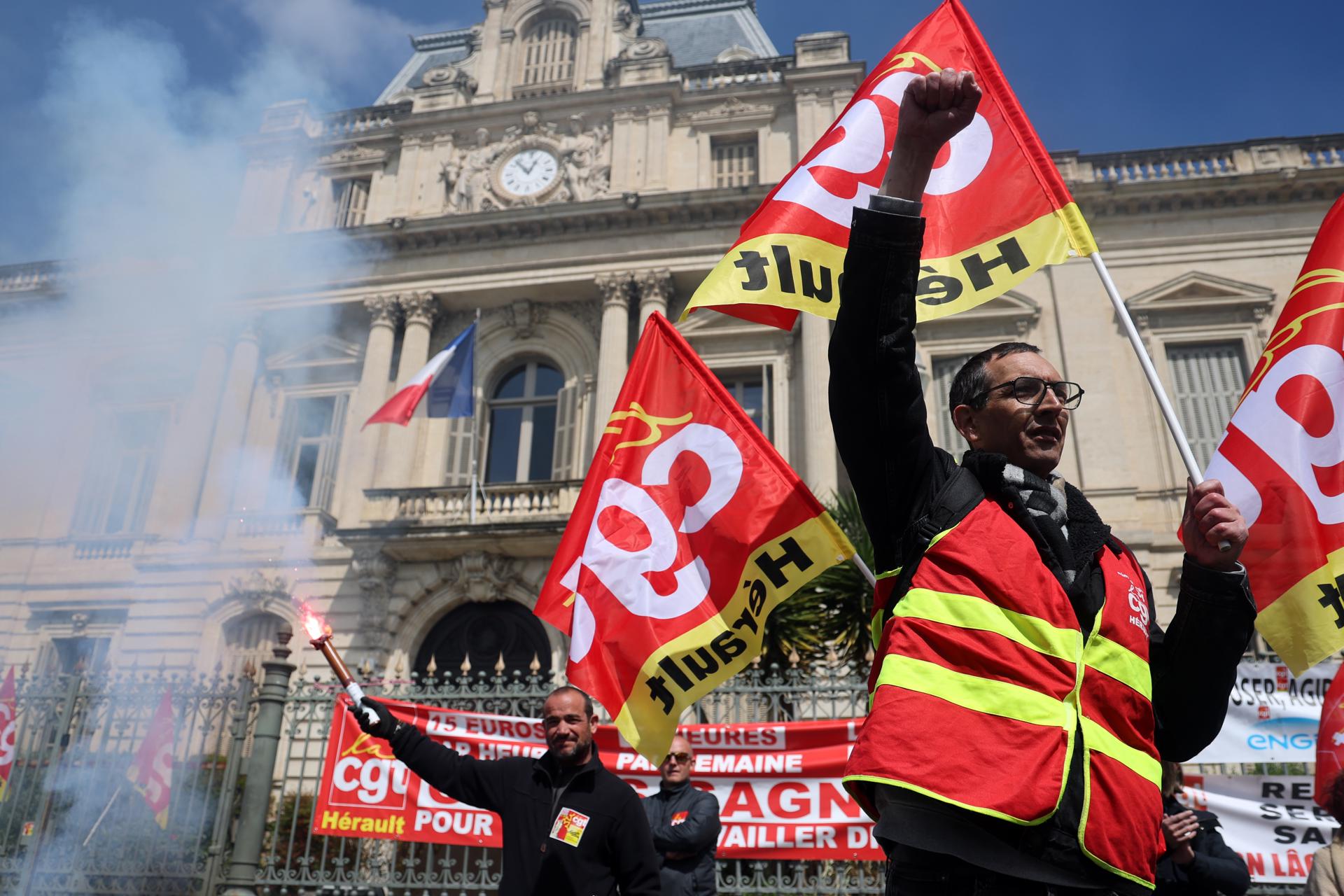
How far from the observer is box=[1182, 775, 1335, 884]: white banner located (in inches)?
265

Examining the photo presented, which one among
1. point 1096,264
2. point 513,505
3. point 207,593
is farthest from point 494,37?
point 1096,264

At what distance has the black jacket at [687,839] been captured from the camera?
523 cm

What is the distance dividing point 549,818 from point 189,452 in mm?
16728

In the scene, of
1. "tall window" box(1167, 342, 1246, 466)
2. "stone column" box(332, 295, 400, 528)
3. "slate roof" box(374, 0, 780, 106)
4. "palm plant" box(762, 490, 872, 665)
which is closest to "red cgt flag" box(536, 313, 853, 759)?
"palm plant" box(762, 490, 872, 665)

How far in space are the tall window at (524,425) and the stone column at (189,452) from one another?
17.7ft

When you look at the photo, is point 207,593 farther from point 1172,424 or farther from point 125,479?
point 1172,424

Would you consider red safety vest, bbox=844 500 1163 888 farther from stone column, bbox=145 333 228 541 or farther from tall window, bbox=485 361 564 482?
stone column, bbox=145 333 228 541

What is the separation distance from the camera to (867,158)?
13.5 ft

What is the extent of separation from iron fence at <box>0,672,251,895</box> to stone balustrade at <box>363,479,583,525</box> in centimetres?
753

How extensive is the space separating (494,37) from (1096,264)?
20.8 metres

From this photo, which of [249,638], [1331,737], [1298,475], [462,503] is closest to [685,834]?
[1298,475]

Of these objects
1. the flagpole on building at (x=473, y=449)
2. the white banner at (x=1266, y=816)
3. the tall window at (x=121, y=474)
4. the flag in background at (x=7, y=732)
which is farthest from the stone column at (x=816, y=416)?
the tall window at (x=121, y=474)

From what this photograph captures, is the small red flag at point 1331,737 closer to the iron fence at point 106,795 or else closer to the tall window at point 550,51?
the iron fence at point 106,795

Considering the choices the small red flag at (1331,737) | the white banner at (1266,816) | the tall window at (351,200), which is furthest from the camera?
the tall window at (351,200)
